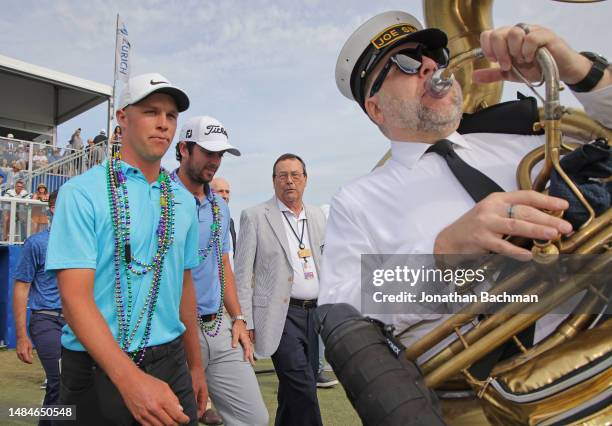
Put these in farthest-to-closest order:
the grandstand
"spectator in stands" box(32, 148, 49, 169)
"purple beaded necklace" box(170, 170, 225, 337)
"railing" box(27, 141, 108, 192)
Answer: "spectator in stands" box(32, 148, 49, 169) → "railing" box(27, 141, 108, 192) → the grandstand → "purple beaded necklace" box(170, 170, 225, 337)

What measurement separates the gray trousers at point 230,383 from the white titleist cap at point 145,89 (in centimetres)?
173

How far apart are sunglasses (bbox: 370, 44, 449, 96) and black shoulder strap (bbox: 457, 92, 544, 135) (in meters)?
0.24

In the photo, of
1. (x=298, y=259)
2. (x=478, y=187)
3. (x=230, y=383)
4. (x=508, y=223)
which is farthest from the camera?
(x=298, y=259)

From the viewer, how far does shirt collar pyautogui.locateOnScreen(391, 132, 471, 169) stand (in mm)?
1812

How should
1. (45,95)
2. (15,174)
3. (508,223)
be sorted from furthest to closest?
(45,95) → (15,174) → (508,223)

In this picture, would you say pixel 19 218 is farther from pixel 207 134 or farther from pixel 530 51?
pixel 530 51

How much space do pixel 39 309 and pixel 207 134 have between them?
90.7 inches

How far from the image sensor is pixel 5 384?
6.89 metres

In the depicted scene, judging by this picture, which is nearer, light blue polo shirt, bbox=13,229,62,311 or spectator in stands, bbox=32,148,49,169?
light blue polo shirt, bbox=13,229,62,311

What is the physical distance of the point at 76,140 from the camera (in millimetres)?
18125

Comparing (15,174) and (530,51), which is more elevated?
(15,174)

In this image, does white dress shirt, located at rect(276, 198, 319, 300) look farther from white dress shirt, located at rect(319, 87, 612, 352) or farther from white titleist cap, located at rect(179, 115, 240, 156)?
white dress shirt, located at rect(319, 87, 612, 352)

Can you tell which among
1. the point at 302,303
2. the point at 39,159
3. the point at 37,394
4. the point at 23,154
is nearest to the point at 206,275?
the point at 302,303

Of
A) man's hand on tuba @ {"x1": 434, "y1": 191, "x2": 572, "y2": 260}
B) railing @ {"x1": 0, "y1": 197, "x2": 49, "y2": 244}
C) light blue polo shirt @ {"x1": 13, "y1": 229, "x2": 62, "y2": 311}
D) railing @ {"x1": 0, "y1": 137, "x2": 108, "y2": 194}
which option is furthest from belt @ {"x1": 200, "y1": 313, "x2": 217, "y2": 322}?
railing @ {"x1": 0, "y1": 137, "x2": 108, "y2": 194}
